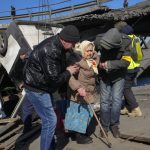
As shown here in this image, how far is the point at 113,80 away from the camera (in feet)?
22.5

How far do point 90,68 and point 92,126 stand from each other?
1.40 metres

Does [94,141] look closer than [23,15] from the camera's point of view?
Yes

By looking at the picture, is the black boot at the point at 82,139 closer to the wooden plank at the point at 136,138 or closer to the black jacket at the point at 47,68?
the wooden plank at the point at 136,138

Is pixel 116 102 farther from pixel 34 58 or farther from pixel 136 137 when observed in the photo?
pixel 34 58

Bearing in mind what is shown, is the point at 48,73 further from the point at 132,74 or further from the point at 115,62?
the point at 132,74

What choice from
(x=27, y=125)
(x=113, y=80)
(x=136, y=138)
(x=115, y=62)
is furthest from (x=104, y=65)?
(x=27, y=125)

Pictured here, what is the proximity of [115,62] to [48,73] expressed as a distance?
1369 millimetres

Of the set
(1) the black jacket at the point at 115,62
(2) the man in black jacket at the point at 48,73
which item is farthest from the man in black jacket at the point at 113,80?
(2) the man in black jacket at the point at 48,73

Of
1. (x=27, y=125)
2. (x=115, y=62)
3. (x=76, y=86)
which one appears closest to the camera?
(x=76, y=86)

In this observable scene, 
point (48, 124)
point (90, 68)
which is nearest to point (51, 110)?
point (48, 124)

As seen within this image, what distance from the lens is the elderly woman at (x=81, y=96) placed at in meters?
6.77

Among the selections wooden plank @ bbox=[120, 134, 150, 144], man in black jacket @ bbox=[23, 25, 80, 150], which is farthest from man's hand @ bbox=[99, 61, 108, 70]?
wooden plank @ bbox=[120, 134, 150, 144]

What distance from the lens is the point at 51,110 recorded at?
5918 millimetres

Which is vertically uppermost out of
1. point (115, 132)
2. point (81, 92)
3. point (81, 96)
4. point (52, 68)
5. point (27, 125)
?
point (52, 68)
